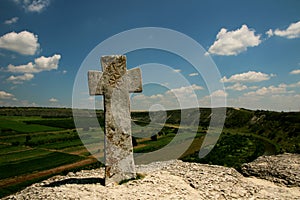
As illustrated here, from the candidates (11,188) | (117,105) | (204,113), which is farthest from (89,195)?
(204,113)

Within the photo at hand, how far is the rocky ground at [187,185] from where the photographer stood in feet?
34.7

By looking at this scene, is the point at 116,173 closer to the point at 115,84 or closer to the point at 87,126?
the point at 115,84

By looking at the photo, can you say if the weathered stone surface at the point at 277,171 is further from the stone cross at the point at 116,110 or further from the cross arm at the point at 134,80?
the cross arm at the point at 134,80

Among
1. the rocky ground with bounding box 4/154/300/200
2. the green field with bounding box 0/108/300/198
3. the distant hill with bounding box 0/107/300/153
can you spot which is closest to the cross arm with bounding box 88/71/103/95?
the rocky ground with bounding box 4/154/300/200

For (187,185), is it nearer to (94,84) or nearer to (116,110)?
(116,110)

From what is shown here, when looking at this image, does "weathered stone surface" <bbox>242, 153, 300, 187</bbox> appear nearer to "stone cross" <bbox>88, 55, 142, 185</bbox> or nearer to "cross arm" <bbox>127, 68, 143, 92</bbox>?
"stone cross" <bbox>88, 55, 142, 185</bbox>

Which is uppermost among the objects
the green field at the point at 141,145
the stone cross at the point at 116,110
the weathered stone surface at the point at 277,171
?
the stone cross at the point at 116,110

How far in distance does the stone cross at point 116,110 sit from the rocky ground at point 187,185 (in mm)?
729

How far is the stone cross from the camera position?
11.6m

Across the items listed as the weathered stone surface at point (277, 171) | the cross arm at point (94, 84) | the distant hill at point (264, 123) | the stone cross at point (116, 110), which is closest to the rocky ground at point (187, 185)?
the weathered stone surface at point (277, 171)

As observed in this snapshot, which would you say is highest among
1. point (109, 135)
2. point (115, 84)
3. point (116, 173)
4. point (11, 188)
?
point (115, 84)

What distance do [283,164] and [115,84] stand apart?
40.0ft

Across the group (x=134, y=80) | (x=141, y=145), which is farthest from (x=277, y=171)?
(x=141, y=145)

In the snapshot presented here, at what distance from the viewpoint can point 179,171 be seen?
14594 millimetres
